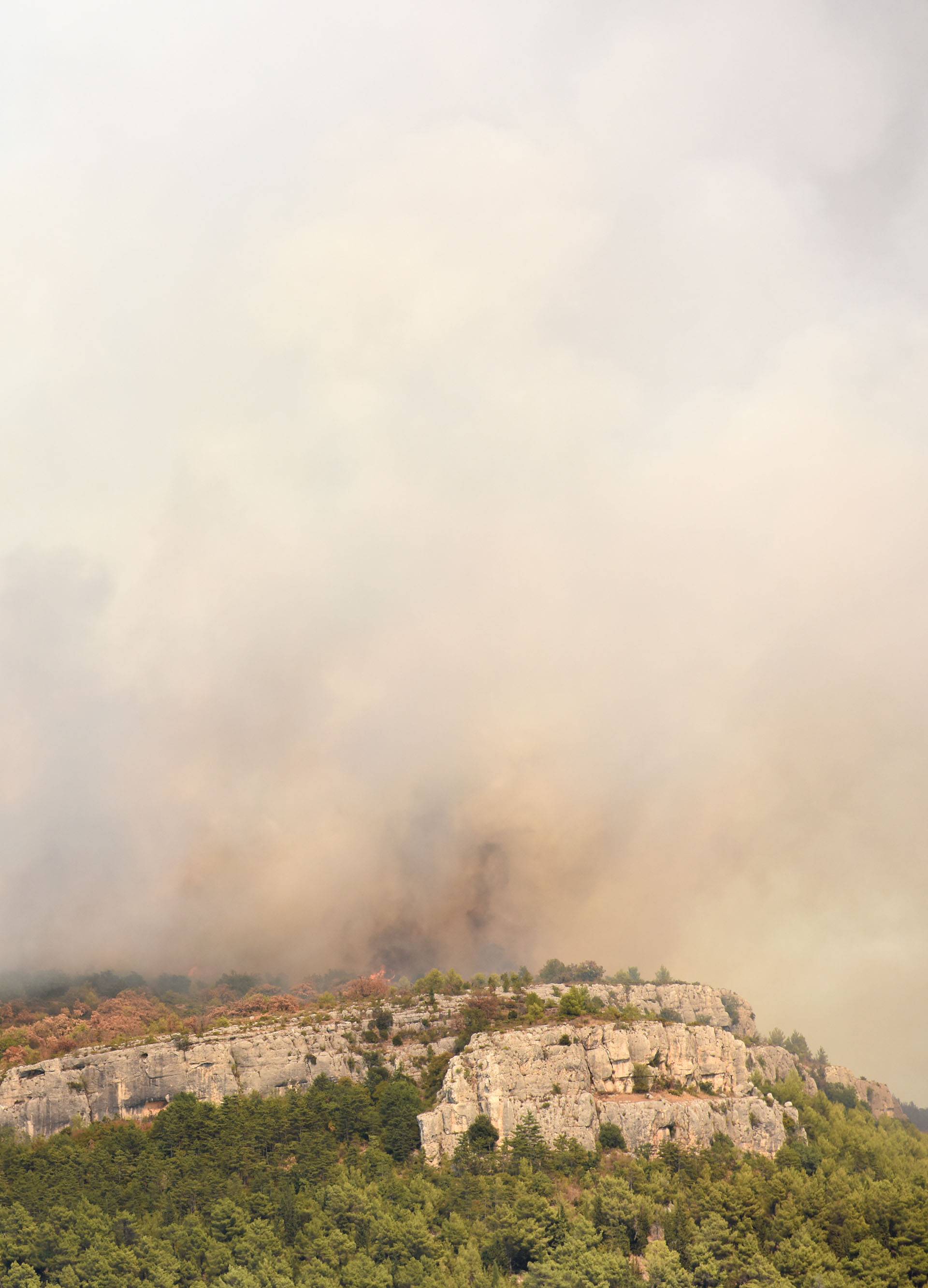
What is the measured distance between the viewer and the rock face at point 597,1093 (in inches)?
5920

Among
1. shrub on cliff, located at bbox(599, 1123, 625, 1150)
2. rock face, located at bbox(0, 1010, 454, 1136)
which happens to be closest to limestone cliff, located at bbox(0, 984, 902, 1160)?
rock face, located at bbox(0, 1010, 454, 1136)

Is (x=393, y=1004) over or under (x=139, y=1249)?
over

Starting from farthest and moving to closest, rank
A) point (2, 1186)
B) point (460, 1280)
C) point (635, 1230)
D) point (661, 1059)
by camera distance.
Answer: point (661, 1059)
point (2, 1186)
point (635, 1230)
point (460, 1280)

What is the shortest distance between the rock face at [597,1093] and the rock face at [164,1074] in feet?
61.4

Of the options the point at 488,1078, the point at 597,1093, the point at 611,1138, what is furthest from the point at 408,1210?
the point at 597,1093

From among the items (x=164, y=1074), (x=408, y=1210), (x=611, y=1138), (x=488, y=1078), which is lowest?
(x=408, y=1210)

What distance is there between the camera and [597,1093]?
158750 mm

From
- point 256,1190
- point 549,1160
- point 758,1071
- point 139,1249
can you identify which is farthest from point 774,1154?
point 139,1249

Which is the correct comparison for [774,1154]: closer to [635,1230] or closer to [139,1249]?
[635,1230]

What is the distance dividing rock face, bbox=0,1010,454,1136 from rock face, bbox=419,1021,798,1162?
737 inches

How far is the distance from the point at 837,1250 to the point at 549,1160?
36763 mm

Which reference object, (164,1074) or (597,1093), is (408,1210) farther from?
(164,1074)

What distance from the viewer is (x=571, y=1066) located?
158 metres

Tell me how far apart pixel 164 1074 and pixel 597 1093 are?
62303mm
